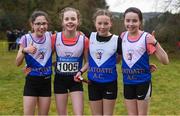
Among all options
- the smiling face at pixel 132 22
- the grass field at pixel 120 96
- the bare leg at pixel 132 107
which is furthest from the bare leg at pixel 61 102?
the grass field at pixel 120 96

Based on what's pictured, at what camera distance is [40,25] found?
5449mm

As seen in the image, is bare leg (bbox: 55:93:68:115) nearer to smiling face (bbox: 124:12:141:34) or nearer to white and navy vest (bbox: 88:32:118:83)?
white and navy vest (bbox: 88:32:118:83)

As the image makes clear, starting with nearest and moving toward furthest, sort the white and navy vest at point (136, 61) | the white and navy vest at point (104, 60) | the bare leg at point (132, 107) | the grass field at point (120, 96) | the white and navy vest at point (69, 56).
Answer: the white and navy vest at point (136, 61) → the bare leg at point (132, 107) → the white and navy vest at point (104, 60) → the white and navy vest at point (69, 56) → the grass field at point (120, 96)

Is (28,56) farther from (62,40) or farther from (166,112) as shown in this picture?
(166,112)

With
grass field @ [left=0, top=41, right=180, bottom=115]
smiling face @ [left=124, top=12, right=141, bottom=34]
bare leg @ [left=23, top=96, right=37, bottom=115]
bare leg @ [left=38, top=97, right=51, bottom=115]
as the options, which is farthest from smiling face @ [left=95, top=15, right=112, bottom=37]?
grass field @ [left=0, top=41, right=180, bottom=115]

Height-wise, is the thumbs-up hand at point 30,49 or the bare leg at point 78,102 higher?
the thumbs-up hand at point 30,49

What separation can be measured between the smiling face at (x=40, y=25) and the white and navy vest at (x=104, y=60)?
2.33 ft

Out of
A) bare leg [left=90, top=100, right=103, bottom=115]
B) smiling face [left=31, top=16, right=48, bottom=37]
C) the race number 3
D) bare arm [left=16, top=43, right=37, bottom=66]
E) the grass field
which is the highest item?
smiling face [left=31, top=16, right=48, bottom=37]

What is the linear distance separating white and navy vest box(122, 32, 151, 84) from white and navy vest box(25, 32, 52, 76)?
1.05 meters

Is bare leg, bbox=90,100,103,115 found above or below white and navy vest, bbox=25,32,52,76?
below

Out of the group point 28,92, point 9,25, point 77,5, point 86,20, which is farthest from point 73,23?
point 9,25

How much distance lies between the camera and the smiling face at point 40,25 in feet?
17.9

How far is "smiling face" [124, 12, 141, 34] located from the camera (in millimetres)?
5133

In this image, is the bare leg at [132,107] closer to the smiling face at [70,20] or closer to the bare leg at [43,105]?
the bare leg at [43,105]
